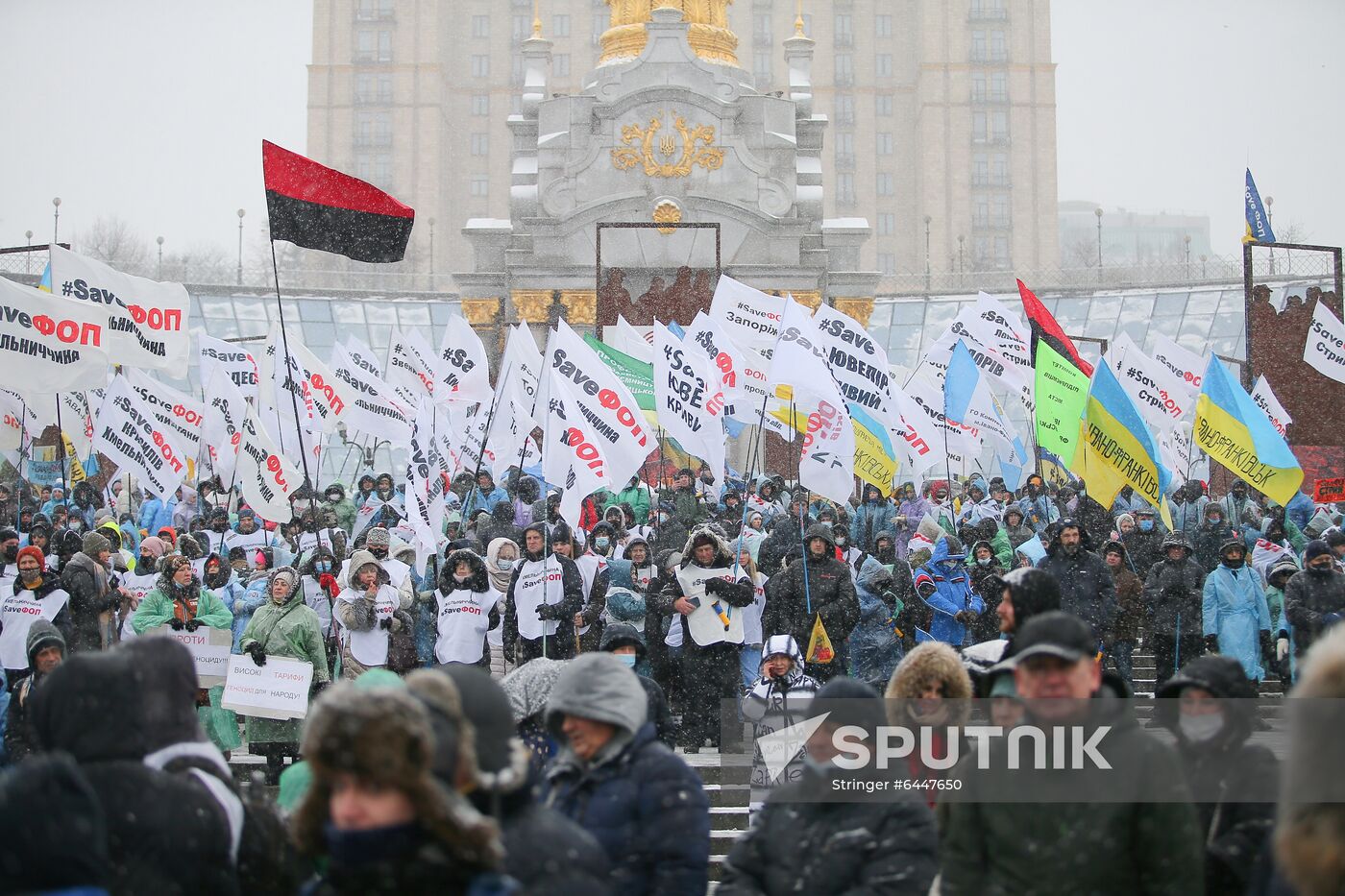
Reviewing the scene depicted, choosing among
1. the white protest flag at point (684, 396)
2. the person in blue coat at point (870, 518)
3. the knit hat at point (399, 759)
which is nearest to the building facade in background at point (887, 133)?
the person in blue coat at point (870, 518)

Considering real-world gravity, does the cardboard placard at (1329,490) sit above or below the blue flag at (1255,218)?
below

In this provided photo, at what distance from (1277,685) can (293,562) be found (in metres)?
8.61

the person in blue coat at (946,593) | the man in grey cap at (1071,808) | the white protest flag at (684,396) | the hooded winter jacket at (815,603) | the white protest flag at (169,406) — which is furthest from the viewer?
the white protest flag at (169,406)

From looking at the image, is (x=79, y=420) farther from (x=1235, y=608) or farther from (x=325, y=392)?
(x=1235, y=608)

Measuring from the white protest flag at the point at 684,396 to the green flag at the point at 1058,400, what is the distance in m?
3.05

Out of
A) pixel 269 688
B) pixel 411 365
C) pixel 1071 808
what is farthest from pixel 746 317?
pixel 1071 808

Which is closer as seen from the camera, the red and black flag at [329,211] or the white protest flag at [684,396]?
the red and black flag at [329,211]

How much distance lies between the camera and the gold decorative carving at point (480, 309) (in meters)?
34.9

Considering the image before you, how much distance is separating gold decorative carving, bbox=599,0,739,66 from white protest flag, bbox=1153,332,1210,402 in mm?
20466

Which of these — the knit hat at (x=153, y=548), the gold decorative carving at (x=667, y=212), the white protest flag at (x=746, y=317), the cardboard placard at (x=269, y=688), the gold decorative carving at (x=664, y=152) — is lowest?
the cardboard placard at (x=269, y=688)

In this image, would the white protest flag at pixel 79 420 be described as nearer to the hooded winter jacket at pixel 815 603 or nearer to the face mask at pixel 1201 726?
the hooded winter jacket at pixel 815 603

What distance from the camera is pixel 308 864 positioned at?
174 inches

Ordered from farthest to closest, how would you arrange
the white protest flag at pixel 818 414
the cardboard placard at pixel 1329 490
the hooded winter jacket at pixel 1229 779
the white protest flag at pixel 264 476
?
1. the cardboard placard at pixel 1329 490
2. the white protest flag at pixel 264 476
3. the white protest flag at pixel 818 414
4. the hooded winter jacket at pixel 1229 779

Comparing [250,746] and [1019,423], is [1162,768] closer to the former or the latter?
[250,746]
